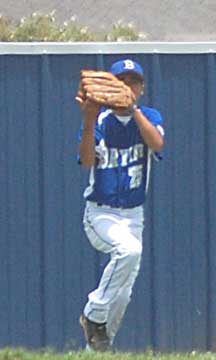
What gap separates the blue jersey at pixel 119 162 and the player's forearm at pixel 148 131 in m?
0.09

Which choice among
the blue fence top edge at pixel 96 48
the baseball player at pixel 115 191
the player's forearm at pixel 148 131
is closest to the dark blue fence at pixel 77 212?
the blue fence top edge at pixel 96 48

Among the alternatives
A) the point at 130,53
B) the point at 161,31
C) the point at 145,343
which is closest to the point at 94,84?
the point at 130,53

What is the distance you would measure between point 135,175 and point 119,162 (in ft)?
0.34

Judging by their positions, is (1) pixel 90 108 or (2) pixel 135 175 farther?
(2) pixel 135 175

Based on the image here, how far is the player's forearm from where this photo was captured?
24.7 ft

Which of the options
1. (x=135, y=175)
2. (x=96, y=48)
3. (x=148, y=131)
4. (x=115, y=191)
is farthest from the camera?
(x=96, y=48)

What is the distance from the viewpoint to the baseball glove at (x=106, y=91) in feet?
24.3

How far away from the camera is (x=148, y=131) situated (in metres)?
7.54

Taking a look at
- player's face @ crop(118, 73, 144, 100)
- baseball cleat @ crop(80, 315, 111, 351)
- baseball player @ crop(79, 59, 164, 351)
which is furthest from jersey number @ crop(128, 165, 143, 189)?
baseball cleat @ crop(80, 315, 111, 351)

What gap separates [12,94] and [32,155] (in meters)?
0.39

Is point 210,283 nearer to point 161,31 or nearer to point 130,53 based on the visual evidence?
point 130,53

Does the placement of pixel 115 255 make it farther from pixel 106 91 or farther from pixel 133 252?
pixel 106 91

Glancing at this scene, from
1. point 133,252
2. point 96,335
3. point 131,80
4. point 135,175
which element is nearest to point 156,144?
point 135,175

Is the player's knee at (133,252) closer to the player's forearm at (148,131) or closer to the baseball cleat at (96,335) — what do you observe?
the baseball cleat at (96,335)
